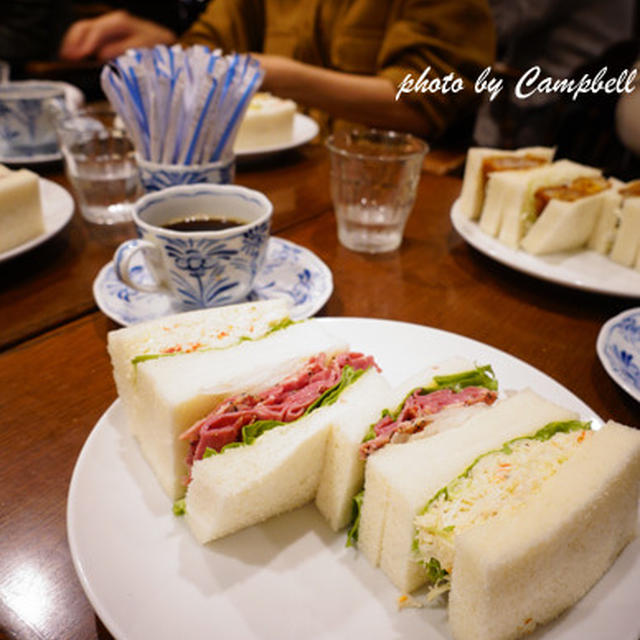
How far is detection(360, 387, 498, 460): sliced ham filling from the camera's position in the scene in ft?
3.32

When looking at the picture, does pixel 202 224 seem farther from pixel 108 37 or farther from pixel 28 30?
pixel 28 30

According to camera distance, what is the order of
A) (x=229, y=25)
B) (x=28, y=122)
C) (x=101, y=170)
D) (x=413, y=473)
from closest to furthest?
(x=413, y=473) < (x=101, y=170) < (x=28, y=122) < (x=229, y=25)

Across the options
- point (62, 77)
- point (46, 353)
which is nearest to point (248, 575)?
point (46, 353)

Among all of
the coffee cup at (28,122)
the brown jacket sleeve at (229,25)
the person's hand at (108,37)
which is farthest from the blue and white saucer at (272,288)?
the person's hand at (108,37)

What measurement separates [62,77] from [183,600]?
416 centimetres

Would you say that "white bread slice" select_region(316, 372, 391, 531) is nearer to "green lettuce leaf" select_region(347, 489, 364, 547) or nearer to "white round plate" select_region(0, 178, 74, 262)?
"green lettuce leaf" select_region(347, 489, 364, 547)

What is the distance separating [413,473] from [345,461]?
0.40 feet

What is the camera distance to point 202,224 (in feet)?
5.52

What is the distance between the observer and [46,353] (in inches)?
57.5

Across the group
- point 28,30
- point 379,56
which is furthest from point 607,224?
point 28,30

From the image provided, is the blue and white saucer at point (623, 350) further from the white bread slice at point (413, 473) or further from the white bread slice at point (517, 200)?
the white bread slice at point (517, 200)

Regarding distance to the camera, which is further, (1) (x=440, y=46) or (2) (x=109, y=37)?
(2) (x=109, y=37)

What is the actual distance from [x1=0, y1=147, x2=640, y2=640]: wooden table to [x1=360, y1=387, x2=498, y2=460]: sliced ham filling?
1.21 ft

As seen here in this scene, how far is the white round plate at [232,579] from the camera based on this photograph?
2.69ft
